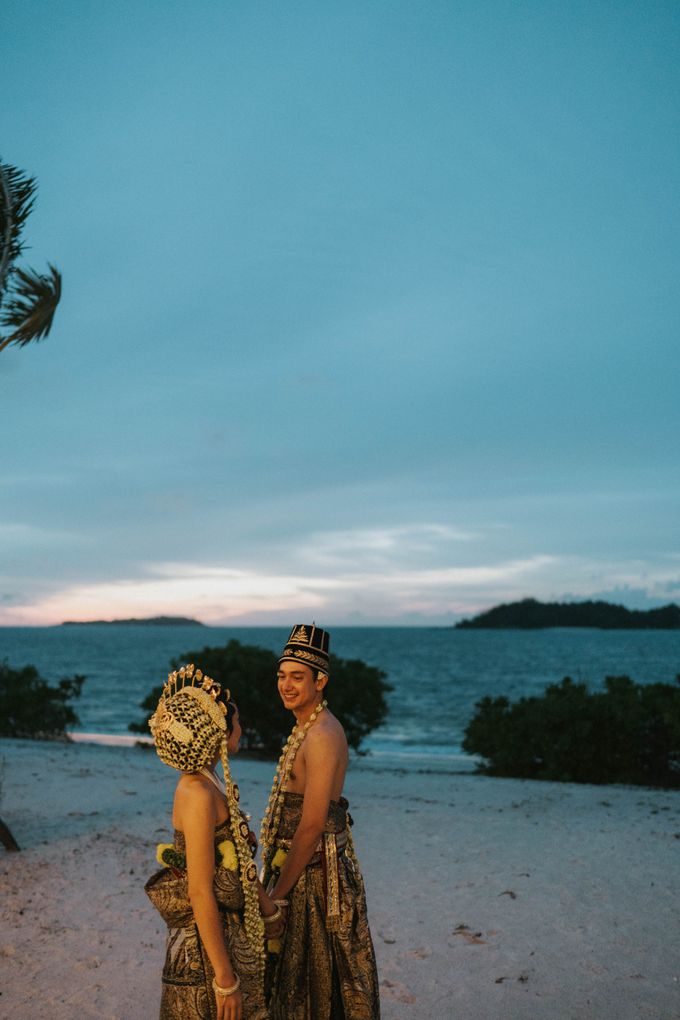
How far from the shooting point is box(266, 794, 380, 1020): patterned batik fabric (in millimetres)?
3365

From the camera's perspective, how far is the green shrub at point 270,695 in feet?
53.5

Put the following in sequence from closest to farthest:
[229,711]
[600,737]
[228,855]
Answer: [228,855], [229,711], [600,737]

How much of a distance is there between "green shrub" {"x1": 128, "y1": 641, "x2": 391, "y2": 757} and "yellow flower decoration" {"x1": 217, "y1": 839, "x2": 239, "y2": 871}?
13.3m

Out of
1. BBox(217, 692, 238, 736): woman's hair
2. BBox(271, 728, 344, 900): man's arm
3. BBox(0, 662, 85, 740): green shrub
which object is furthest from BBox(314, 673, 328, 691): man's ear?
BBox(0, 662, 85, 740): green shrub

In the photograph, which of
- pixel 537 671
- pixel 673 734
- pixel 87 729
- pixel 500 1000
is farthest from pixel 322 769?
pixel 537 671

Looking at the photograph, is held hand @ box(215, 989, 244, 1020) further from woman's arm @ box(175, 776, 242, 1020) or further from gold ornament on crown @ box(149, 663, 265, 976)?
gold ornament on crown @ box(149, 663, 265, 976)

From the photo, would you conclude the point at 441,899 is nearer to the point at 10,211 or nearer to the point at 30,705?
the point at 10,211

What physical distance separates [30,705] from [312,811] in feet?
53.8

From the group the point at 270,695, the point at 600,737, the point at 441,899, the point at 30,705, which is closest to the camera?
the point at 441,899

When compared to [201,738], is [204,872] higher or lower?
lower

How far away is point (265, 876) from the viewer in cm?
348

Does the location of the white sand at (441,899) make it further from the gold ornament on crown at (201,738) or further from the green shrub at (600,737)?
the gold ornament on crown at (201,738)

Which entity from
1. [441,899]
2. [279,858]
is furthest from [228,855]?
[441,899]

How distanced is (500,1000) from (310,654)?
3181 mm
